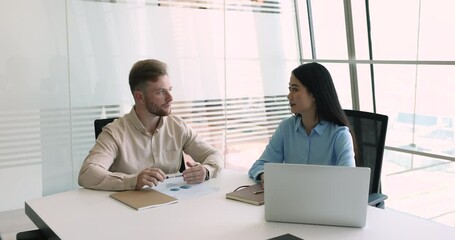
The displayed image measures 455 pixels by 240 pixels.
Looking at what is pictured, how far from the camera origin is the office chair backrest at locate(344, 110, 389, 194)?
2619mm

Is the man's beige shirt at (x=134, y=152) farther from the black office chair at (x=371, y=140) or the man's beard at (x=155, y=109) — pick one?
the black office chair at (x=371, y=140)

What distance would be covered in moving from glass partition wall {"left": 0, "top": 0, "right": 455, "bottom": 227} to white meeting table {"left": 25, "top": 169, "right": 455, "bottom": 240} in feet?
6.65

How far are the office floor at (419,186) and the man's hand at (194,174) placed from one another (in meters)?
2.88

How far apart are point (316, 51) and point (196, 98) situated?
5.70ft

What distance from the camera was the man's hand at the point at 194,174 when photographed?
241 cm

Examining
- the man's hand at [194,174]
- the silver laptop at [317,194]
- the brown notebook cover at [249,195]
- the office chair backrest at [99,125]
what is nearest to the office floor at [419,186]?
the office chair backrest at [99,125]

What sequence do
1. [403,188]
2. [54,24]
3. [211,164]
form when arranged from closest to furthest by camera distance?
[211,164] < [54,24] < [403,188]

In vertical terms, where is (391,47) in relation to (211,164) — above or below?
above

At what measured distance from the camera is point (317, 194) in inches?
69.0

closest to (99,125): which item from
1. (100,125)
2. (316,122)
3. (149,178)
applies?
(100,125)

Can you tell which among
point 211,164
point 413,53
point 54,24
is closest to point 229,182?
point 211,164

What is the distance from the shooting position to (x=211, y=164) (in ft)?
8.65

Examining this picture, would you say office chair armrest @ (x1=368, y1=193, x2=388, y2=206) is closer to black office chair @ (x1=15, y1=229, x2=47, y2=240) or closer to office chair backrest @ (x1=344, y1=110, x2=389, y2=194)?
office chair backrest @ (x1=344, y1=110, x2=389, y2=194)

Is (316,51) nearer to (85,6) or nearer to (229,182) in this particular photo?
(85,6)
